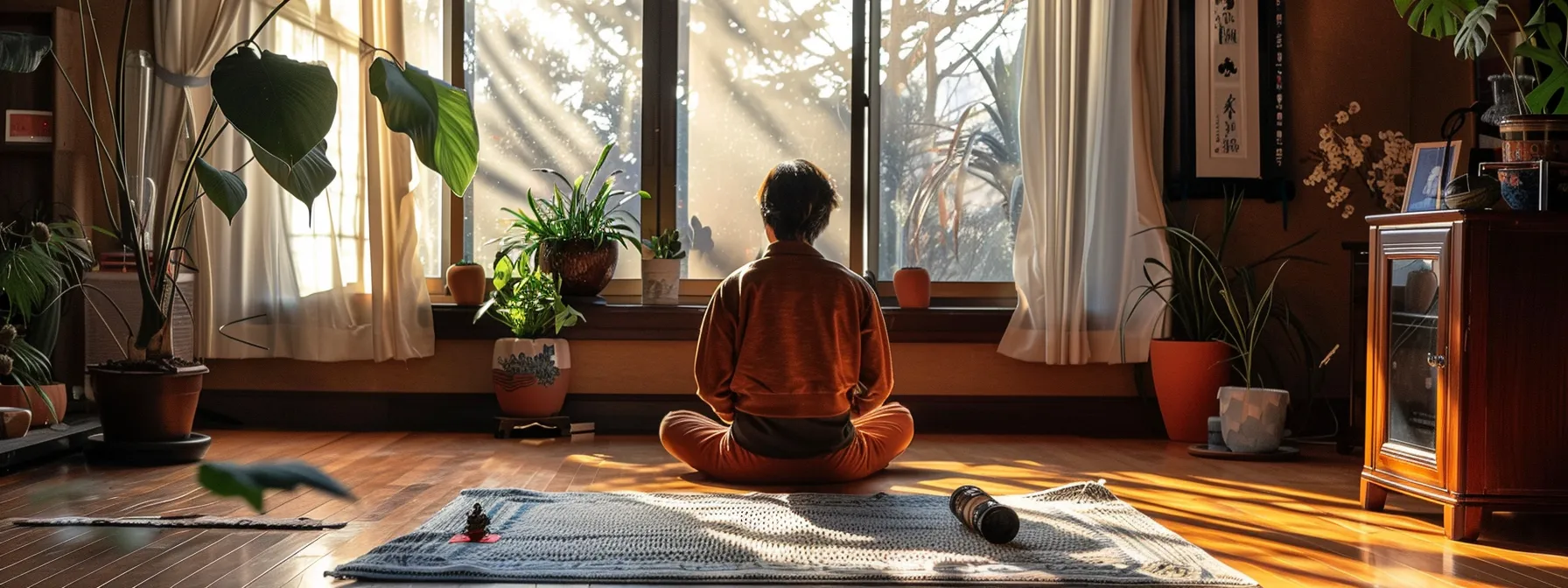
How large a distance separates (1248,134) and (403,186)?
3.09 metres

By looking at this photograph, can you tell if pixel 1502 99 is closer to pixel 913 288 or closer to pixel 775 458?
pixel 913 288

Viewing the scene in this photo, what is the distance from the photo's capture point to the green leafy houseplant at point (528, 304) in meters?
4.30

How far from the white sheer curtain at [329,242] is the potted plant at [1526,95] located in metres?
3.29

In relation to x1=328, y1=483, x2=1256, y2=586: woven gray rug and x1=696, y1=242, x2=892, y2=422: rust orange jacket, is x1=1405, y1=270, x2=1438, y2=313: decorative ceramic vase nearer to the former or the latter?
x1=328, y1=483, x2=1256, y2=586: woven gray rug

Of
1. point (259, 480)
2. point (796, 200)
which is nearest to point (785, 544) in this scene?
point (796, 200)

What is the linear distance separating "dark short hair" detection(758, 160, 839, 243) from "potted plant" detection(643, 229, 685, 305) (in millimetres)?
1372

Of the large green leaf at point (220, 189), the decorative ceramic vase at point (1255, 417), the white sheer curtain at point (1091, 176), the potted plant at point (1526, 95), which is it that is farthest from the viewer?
the white sheer curtain at point (1091, 176)

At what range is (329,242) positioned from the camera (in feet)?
14.6

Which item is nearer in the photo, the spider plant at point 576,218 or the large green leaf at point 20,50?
the large green leaf at point 20,50

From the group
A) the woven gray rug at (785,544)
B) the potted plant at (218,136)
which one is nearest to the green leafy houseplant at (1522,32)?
the woven gray rug at (785,544)

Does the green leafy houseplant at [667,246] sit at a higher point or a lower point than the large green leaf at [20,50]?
lower

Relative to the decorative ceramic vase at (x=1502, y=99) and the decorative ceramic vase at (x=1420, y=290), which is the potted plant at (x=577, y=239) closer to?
the decorative ceramic vase at (x=1420, y=290)

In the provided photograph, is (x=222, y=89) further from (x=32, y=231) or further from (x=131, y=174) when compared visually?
(x=131, y=174)

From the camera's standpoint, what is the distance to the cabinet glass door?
9.04ft
